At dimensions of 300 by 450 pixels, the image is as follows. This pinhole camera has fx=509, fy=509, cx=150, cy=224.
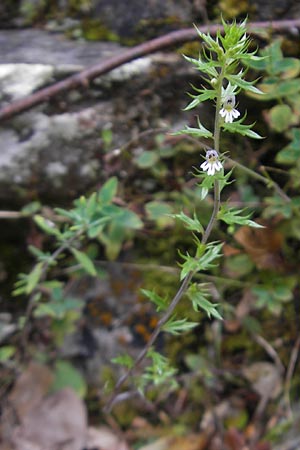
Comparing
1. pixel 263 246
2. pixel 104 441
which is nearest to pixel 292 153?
pixel 263 246

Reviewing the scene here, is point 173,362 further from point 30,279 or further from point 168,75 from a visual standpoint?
point 168,75

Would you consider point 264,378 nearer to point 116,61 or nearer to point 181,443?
point 181,443

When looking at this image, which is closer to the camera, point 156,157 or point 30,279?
point 30,279

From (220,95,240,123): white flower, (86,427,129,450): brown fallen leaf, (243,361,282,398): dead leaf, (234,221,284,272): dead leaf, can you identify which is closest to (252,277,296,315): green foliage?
(234,221,284,272): dead leaf

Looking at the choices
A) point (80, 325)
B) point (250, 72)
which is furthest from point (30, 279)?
point (250, 72)

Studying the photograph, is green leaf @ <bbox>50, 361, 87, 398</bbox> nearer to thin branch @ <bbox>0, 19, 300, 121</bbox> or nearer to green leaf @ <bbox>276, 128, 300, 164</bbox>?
thin branch @ <bbox>0, 19, 300, 121</bbox>
